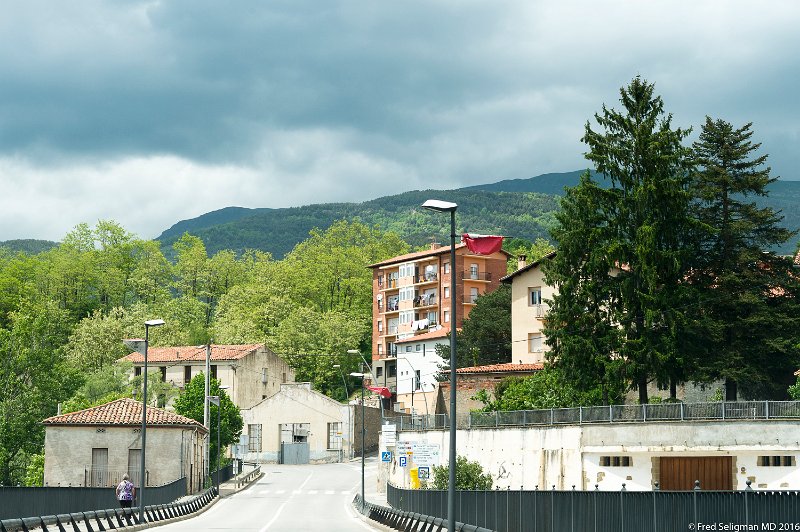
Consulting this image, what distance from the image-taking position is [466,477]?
54.8m

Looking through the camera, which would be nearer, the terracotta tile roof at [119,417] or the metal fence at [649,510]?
the metal fence at [649,510]

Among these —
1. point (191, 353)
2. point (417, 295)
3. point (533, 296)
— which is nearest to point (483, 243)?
point (533, 296)

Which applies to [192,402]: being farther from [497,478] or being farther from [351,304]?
[351,304]

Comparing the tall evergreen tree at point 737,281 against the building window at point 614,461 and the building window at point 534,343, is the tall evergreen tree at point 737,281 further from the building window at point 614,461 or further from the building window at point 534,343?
the building window at point 534,343

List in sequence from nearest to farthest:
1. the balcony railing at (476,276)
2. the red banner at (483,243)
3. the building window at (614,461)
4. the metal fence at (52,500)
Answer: the red banner at (483,243) → the metal fence at (52,500) → the building window at (614,461) → the balcony railing at (476,276)

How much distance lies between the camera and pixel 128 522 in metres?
37.3

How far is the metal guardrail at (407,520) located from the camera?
28125 mm

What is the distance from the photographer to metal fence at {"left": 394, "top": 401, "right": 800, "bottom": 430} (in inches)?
1892

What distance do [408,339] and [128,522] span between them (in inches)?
3149

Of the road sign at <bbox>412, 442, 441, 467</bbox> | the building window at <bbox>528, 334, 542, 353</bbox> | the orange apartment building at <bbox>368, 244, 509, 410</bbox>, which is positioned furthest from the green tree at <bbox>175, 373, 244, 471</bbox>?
the road sign at <bbox>412, 442, 441, 467</bbox>

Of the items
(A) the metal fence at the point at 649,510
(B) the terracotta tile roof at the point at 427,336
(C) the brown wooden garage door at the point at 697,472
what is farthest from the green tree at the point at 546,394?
(A) the metal fence at the point at 649,510

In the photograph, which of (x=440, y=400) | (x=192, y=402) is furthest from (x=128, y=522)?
(x=440, y=400)

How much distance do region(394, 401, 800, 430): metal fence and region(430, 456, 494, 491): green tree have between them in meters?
3.09

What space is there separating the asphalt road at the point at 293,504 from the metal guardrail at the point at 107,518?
2.55 ft
